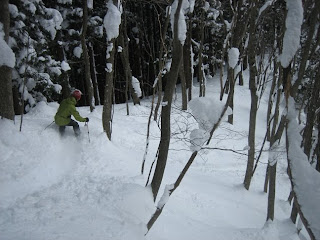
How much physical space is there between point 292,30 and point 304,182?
3.60 feet

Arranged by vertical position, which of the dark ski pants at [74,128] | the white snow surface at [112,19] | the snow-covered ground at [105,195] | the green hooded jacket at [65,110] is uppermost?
the white snow surface at [112,19]

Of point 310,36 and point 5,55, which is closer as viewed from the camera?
point 310,36

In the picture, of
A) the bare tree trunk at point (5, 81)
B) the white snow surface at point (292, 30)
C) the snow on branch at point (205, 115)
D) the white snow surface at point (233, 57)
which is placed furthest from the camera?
the bare tree trunk at point (5, 81)

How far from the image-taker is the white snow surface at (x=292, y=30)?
1.89 metres

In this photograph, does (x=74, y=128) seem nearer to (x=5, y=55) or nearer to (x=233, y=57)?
(x=5, y=55)

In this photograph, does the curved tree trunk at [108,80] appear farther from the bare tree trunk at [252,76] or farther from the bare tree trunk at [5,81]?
the bare tree trunk at [252,76]

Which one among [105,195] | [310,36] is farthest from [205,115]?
[105,195]

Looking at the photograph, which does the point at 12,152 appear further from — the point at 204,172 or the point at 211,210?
the point at 204,172

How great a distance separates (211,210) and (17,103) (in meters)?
8.68

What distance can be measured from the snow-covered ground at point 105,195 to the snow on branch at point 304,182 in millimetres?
1949

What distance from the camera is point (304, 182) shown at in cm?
175

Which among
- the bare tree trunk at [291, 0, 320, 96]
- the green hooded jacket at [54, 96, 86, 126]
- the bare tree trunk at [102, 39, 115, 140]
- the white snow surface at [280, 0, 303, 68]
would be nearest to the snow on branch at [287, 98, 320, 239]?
the white snow surface at [280, 0, 303, 68]

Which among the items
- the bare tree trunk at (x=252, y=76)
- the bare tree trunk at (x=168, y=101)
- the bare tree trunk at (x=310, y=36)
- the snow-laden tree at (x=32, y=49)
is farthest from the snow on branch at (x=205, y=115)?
the snow-laden tree at (x=32, y=49)

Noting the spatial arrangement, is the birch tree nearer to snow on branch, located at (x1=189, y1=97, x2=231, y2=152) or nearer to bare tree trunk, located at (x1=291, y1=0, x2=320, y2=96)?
snow on branch, located at (x1=189, y1=97, x2=231, y2=152)
